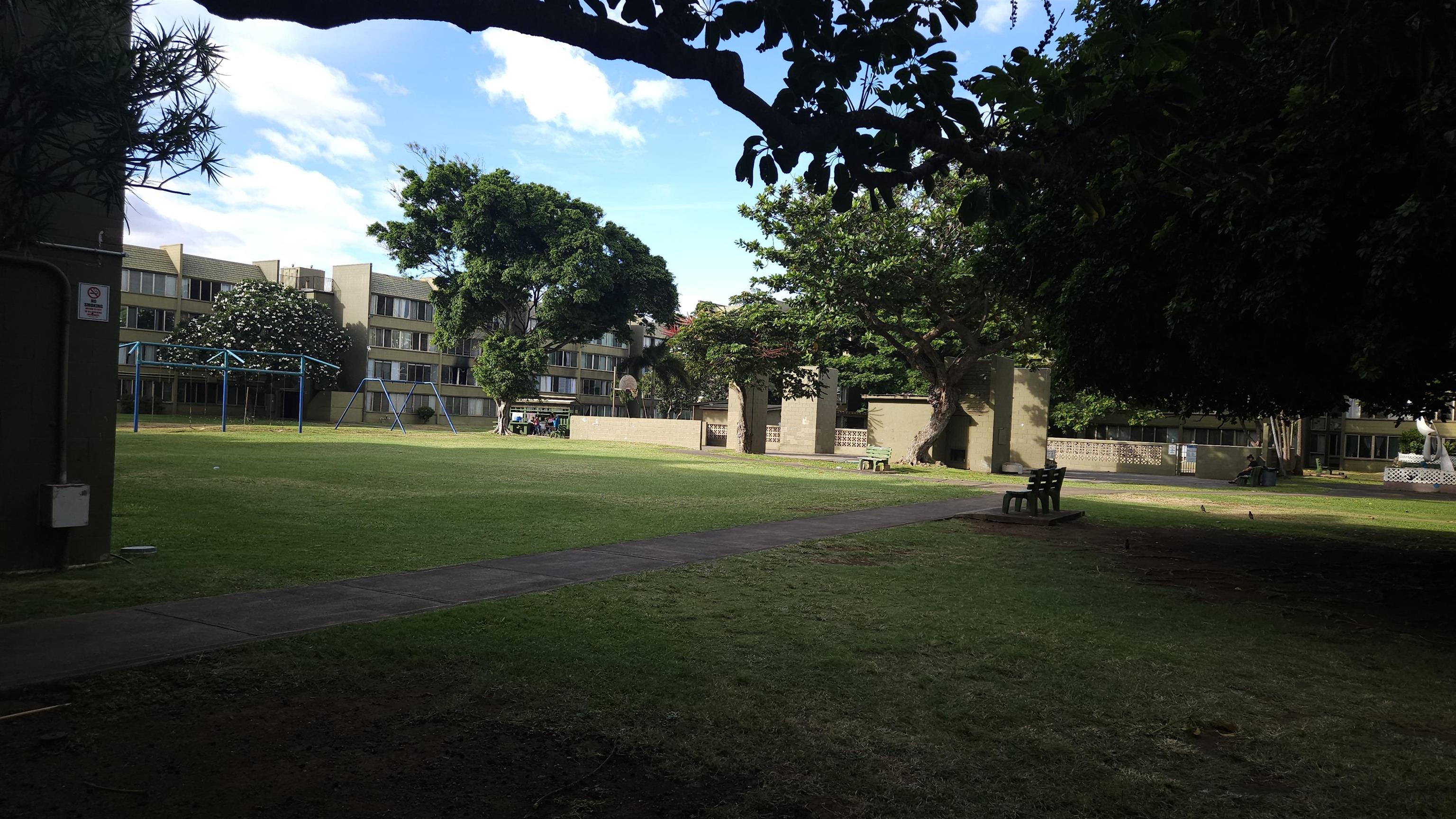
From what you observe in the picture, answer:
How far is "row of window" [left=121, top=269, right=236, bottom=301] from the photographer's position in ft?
211

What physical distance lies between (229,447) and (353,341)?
165ft

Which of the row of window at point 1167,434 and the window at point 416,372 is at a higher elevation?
the window at point 416,372

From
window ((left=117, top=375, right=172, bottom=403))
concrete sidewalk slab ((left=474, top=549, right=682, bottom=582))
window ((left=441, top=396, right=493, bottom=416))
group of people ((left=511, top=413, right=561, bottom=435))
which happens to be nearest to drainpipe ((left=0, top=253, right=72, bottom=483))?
concrete sidewalk slab ((left=474, top=549, right=682, bottom=582))

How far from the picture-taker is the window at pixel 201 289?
67.6 metres

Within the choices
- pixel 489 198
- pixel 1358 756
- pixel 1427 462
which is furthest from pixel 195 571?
pixel 489 198

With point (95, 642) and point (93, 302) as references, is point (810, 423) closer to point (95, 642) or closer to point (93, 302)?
point (93, 302)

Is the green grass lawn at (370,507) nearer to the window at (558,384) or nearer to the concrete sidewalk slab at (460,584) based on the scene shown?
the concrete sidewalk slab at (460,584)

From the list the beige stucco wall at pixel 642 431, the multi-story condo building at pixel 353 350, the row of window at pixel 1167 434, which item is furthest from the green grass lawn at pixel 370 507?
the row of window at pixel 1167 434

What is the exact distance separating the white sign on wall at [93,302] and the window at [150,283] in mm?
65847

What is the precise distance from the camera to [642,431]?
50.2 meters

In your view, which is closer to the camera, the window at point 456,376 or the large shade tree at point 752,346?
the large shade tree at point 752,346

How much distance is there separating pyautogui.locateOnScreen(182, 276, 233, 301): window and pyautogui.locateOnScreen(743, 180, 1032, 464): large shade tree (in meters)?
52.9

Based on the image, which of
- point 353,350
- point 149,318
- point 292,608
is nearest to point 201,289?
point 149,318

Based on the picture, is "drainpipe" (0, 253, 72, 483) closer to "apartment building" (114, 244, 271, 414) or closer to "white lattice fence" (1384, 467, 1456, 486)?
"white lattice fence" (1384, 467, 1456, 486)
